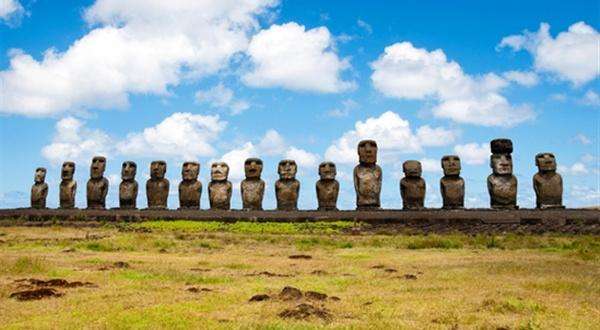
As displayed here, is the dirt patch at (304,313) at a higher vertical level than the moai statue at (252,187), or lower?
lower

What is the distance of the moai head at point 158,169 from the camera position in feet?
110

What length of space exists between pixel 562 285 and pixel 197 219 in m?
21.9

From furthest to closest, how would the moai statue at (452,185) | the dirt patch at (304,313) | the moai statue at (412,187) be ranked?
the moai statue at (412,187), the moai statue at (452,185), the dirt patch at (304,313)

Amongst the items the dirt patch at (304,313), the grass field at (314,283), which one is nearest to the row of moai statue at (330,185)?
the grass field at (314,283)

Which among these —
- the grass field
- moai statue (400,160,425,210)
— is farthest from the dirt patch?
moai statue (400,160,425,210)

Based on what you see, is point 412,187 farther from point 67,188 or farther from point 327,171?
point 67,188

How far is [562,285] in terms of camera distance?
10.8 metres

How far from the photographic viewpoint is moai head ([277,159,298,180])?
31.2 metres

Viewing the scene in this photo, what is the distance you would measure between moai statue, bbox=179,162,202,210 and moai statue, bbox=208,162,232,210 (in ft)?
2.58

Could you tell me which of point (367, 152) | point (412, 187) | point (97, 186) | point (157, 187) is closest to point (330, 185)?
point (367, 152)

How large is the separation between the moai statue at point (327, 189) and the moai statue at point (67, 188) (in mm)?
13207

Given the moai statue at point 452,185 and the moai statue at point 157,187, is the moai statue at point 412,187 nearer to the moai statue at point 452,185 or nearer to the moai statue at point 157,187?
the moai statue at point 452,185

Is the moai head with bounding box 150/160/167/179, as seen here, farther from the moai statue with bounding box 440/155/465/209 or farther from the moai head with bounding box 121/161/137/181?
the moai statue with bounding box 440/155/465/209

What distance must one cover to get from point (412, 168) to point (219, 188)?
8.89 m
